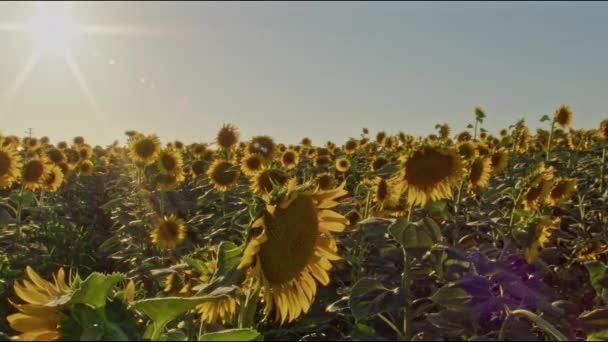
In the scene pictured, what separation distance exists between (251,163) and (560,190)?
200 inches

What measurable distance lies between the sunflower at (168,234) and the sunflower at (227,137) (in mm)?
5318

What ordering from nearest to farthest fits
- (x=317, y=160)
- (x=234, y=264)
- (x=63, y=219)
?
(x=234, y=264) < (x=63, y=219) < (x=317, y=160)

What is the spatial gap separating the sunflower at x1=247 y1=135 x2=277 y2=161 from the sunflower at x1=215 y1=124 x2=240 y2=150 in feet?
3.78

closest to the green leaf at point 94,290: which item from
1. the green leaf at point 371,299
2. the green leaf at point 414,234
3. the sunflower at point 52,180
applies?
the green leaf at point 371,299

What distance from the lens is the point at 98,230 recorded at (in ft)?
29.8

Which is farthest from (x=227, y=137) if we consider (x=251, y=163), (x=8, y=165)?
(x=8, y=165)

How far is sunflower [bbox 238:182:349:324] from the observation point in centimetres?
173

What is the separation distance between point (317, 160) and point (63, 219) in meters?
5.21

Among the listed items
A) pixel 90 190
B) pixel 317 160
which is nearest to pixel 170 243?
pixel 317 160

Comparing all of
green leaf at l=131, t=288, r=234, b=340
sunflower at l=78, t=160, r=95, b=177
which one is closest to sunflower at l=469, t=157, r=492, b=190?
green leaf at l=131, t=288, r=234, b=340

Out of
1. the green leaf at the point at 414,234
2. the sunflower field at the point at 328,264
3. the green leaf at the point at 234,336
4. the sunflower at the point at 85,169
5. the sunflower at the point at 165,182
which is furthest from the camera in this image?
the sunflower at the point at 85,169

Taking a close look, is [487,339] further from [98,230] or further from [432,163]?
[98,230]

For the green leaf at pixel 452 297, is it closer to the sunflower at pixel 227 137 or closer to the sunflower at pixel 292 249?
the sunflower at pixel 292 249

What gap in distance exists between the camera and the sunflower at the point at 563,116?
10.0 meters
